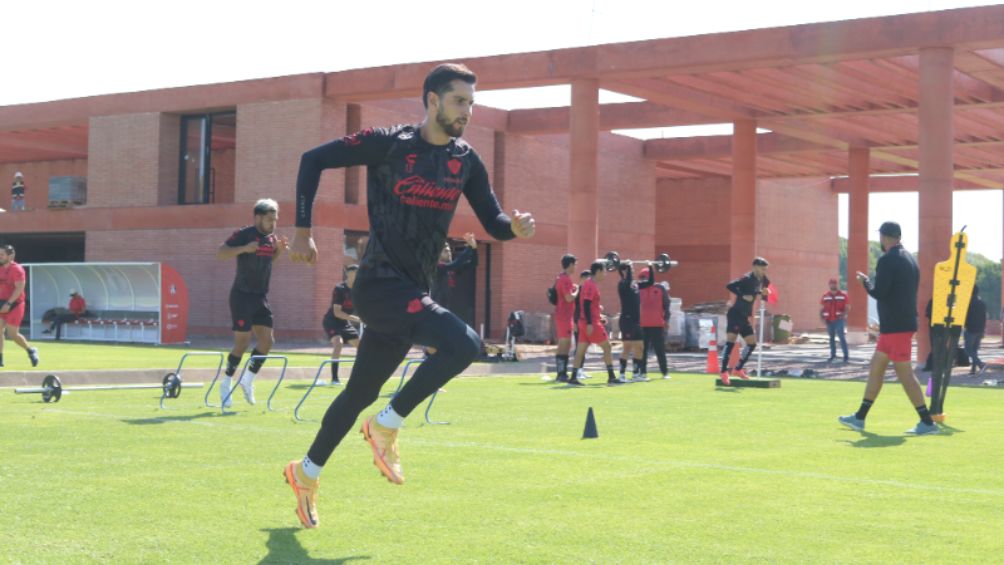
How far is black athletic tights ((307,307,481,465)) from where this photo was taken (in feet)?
19.6

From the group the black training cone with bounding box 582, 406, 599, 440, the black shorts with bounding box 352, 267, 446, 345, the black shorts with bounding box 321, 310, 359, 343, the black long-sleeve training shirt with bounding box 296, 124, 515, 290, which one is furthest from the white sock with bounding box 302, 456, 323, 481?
the black shorts with bounding box 321, 310, 359, 343

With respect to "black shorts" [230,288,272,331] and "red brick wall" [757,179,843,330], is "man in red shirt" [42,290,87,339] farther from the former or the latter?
"red brick wall" [757,179,843,330]

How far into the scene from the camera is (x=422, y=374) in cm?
600

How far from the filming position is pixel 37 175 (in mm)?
52625

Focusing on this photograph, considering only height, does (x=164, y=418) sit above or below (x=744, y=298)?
below

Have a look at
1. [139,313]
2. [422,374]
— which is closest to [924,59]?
[139,313]

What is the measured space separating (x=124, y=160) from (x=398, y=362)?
3774 cm

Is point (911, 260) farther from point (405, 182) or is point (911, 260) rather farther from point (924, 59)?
point (924, 59)

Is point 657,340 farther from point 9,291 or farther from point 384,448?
point 384,448

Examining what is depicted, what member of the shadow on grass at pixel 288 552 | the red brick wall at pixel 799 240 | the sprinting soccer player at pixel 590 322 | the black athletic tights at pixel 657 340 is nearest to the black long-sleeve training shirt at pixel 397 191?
the shadow on grass at pixel 288 552

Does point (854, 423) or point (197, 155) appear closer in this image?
point (854, 423)

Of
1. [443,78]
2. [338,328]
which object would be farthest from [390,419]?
[338,328]

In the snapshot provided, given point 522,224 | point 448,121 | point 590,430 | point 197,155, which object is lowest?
point 590,430

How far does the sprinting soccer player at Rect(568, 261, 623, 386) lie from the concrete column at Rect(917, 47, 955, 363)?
441 inches
